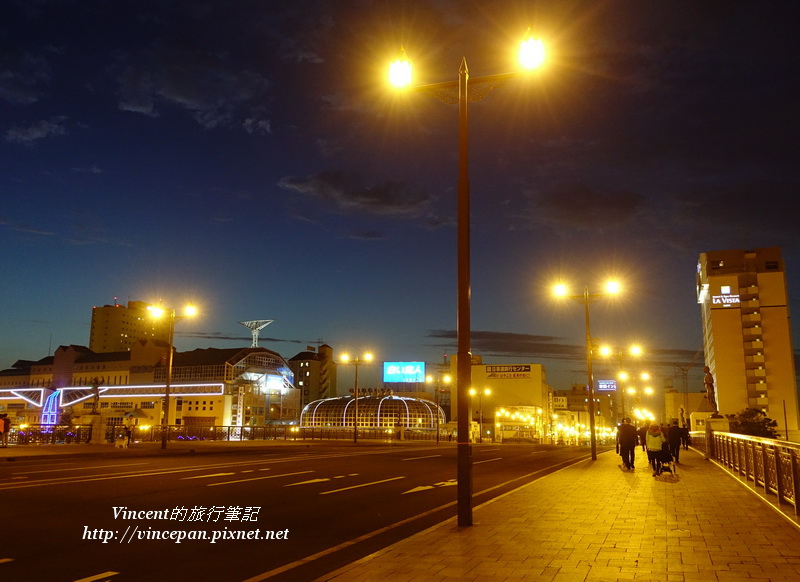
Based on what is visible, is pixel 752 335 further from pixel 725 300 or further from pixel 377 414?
pixel 377 414

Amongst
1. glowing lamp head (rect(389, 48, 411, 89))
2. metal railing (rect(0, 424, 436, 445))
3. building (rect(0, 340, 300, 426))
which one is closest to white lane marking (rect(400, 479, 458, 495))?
glowing lamp head (rect(389, 48, 411, 89))

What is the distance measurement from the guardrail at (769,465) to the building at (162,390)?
8095 cm

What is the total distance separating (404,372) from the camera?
4328 inches

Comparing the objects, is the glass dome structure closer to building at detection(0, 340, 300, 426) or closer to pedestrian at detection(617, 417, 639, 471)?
building at detection(0, 340, 300, 426)

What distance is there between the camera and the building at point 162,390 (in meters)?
95.9

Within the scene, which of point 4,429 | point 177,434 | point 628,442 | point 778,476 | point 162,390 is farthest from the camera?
point 162,390

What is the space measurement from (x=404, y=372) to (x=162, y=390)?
128 ft

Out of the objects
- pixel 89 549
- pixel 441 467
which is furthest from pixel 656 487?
pixel 89 549

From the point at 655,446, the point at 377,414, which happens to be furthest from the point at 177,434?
the point at 655,446

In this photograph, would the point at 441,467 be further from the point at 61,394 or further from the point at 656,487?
the point at 61,394

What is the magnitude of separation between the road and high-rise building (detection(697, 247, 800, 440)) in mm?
107827

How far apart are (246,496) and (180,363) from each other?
9768 centimetres

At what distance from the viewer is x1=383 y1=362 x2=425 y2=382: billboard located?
359ft

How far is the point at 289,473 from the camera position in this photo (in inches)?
772
